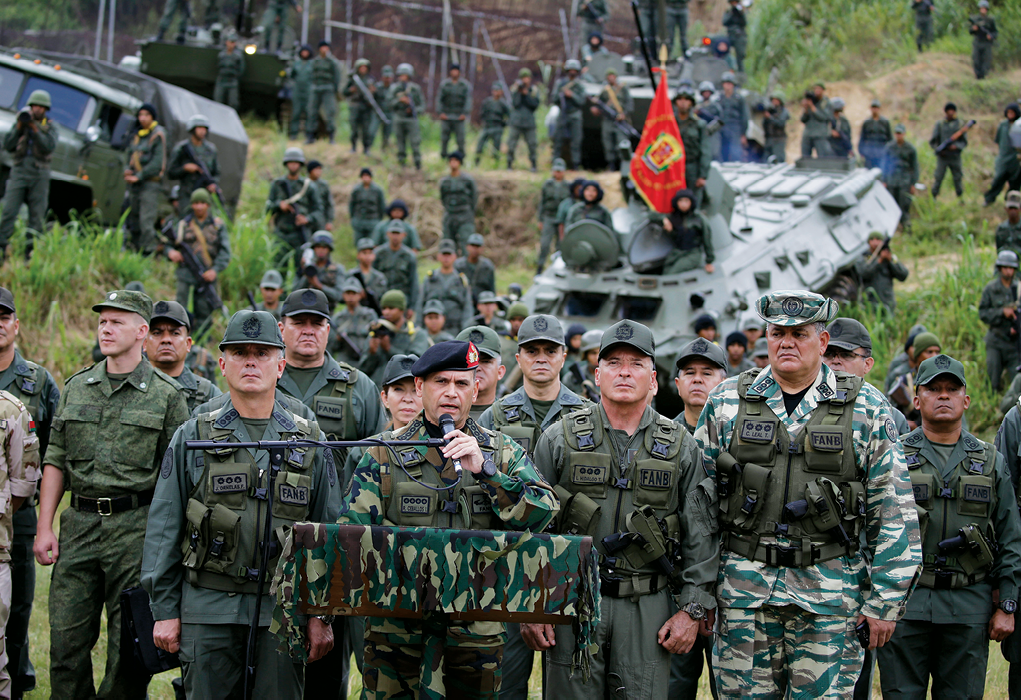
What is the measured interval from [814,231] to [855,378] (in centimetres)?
820

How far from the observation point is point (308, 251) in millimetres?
10945

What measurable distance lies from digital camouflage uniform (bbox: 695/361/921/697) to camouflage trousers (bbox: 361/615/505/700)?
109 cm

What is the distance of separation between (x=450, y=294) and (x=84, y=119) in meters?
5.01

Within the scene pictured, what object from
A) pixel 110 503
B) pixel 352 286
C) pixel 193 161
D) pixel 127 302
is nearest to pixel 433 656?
pixel 110 503

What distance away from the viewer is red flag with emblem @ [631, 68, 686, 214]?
36.3ft

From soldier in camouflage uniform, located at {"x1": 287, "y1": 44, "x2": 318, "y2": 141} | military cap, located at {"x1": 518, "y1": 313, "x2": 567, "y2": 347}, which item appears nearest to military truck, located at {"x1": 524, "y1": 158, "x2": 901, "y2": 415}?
military cap, located at {"x1": 518, "y1": 313, "x2": 567, "y2": 347}

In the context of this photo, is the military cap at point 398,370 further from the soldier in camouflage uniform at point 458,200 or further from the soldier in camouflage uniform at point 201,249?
the soldier in camouflage uniform at point 458,200

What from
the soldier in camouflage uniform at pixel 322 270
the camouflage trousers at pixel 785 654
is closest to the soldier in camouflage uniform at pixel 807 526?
the camouflage trousers at pixel 785 654

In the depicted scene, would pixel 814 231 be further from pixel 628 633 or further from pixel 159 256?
pixel 628 633

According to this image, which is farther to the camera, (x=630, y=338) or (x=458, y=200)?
(x=458, y=200)

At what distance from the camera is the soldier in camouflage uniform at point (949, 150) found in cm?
1752

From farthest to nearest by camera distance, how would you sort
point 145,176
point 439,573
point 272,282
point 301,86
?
point 301,86, point 145,176, point 272,282, point 439,573

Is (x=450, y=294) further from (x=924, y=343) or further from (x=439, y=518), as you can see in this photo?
(x=439, y=518)

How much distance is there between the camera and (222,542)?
4.41 m
